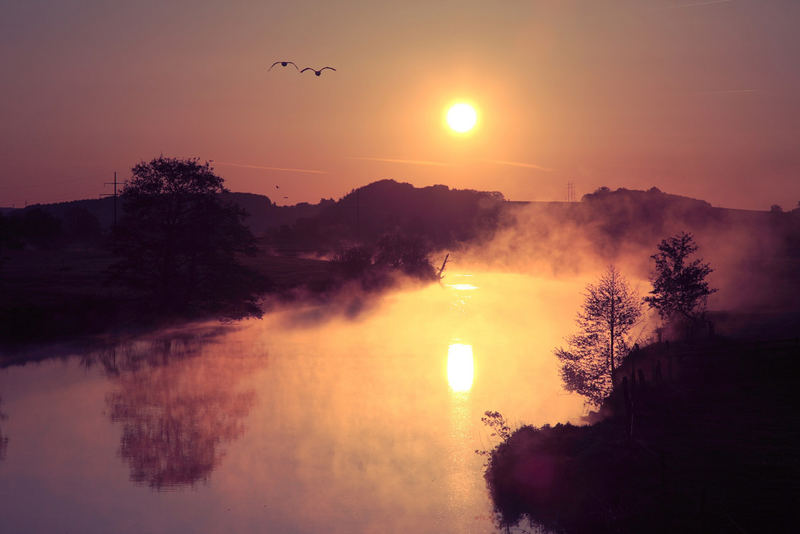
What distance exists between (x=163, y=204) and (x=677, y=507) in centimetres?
6037

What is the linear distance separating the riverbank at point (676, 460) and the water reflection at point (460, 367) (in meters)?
21.3

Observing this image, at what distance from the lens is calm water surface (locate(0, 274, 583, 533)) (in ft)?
126

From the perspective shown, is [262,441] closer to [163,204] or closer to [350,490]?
[350,490]

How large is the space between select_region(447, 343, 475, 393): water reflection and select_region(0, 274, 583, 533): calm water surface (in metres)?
0.29

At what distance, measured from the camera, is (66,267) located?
113m

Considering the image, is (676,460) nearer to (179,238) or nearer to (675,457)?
(675,457)

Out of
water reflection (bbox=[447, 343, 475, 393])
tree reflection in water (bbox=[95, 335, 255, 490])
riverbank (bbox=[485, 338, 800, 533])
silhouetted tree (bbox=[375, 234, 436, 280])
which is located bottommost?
water reflection (bbox=[447, 343, 475, 393])

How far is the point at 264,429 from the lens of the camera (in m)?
55.2

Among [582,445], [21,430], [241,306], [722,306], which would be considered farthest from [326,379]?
[722,306]

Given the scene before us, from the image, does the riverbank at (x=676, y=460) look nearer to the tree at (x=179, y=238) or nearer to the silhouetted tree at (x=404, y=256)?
the tree at (x=179, y=238)

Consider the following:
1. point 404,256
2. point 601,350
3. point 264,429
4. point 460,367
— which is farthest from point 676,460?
point 404,256

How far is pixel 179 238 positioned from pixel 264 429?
28.4m

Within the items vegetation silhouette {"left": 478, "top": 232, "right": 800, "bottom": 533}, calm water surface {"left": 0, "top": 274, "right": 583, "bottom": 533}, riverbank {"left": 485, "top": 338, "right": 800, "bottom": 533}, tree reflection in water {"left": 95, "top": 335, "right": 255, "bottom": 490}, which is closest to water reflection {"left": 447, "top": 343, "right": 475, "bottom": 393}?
calm water surface {"left": 0, "top": 274, "right": 583, "bottom": 533}

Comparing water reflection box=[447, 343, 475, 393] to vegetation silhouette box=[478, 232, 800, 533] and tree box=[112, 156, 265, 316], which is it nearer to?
vegetation silhouette box=[478, 232, 800, 533]
